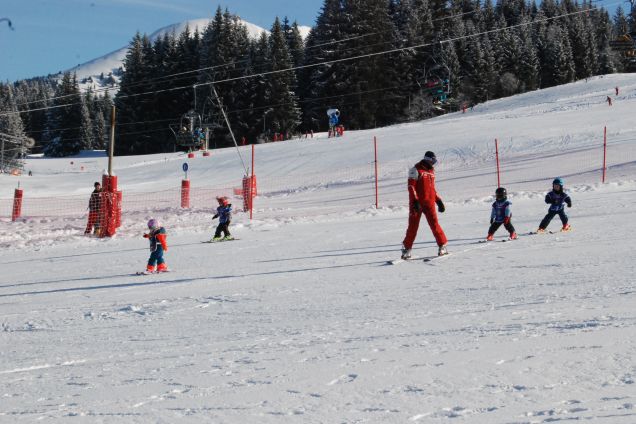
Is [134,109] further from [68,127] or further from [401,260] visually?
[401,260]

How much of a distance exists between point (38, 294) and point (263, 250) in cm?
462

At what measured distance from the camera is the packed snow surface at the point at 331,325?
422 cm

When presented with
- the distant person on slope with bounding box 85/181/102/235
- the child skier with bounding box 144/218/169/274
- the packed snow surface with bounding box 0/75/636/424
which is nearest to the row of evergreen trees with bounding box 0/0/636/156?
the distant person on slope with bounding box 85/181/102/235

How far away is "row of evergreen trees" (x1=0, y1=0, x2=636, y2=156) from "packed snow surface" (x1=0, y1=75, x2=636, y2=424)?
56094 millimetres

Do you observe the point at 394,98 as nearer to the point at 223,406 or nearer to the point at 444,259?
the point at 444,259

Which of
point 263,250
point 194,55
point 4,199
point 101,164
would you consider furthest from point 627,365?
point 194,55

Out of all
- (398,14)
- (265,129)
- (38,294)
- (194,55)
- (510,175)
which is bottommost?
(38,294)

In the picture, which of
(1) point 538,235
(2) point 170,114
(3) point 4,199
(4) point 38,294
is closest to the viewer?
(4) point 38,294

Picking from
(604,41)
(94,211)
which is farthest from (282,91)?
(604,41)

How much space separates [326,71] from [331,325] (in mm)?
73649

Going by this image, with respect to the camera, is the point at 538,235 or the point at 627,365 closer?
the point at 627,365

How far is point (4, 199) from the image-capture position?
34.5 meters

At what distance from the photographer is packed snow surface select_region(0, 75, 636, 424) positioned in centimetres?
422

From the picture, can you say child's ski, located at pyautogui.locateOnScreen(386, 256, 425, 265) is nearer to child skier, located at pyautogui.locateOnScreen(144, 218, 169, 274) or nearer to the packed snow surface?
the packed snow surface
